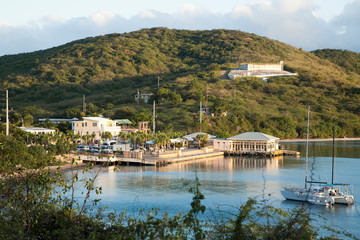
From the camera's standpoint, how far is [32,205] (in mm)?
13656

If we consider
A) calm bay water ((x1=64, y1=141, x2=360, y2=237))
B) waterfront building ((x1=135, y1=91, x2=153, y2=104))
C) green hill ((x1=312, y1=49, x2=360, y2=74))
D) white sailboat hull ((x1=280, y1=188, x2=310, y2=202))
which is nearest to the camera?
calm bay water ((x1=64, y1=141, x2=360, y2=237))

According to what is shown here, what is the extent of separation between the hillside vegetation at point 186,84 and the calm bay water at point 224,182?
16.9 m

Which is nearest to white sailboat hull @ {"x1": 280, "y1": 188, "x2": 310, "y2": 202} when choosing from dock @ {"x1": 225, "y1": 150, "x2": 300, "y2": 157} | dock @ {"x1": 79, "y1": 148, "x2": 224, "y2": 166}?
dock @ {"x1": 79, "y1": 148, "x2": 224, "y2": 166}

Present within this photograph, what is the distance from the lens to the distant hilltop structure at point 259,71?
362ft

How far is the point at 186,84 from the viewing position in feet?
328

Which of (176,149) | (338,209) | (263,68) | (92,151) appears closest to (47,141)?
(92,151)

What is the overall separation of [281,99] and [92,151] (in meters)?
53.7

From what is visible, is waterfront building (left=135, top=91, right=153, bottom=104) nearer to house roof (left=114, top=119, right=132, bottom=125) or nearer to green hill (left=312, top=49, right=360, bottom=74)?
house roof (left=114, top=119, right=132, bottom=125)

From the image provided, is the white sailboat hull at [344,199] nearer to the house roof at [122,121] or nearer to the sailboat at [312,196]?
the sailboat at [312,196]

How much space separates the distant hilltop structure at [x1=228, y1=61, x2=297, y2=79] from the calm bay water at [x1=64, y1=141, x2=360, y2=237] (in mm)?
53719

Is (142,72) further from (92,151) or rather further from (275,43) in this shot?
(92,151)

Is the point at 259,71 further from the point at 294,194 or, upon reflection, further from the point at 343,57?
the point at 294,194

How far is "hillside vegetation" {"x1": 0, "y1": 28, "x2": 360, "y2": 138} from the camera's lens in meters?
80.4

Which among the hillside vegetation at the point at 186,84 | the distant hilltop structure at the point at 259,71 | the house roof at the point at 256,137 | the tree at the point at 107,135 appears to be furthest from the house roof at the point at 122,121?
the distant hilltop structure at the point at 259,71
